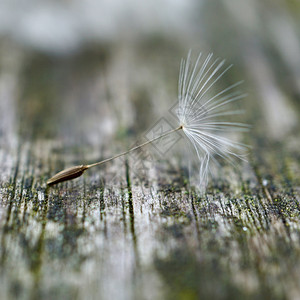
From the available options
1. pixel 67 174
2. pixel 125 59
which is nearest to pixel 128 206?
pixel 67 174

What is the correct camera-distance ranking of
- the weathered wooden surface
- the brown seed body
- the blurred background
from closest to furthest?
1. the weathered wooden surface
2. the brown seed body
3. the blurred background

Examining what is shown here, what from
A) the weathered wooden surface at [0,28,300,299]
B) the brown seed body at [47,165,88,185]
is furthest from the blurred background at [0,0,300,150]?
the brown seed body at [47,165,88,185]

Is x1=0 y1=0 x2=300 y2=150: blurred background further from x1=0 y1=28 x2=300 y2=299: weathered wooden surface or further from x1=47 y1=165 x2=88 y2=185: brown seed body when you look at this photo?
x1=47 y1=165 x2=88 y2=185: brown seed body

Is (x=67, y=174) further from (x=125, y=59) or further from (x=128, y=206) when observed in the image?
(x=125, y=59)

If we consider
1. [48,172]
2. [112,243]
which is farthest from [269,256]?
[48,172]

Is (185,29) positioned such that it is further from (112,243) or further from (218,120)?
(112,243)

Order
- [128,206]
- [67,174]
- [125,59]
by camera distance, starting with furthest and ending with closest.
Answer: [125,59] < [67,174] < [128,206]
